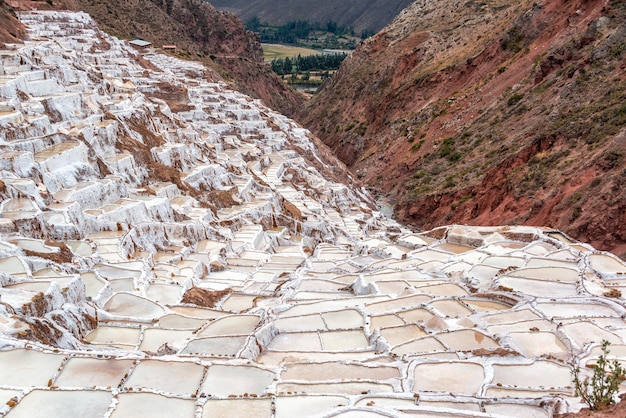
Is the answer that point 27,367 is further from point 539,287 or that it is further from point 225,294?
point 539,287

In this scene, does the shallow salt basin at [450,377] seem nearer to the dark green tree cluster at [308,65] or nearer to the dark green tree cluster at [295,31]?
the dark green tree cluster at [308,65]

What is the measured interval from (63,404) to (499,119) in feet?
119

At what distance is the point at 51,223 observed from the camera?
17484mm

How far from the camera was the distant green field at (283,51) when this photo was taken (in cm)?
15125

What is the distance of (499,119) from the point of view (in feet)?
129

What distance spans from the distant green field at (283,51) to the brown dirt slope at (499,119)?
284 feet

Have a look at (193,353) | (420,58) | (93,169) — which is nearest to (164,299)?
(193,353)

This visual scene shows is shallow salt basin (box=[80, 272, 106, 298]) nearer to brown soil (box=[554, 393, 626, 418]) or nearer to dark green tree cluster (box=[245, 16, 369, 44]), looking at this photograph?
brown soil (box=[554, 393, 626, 418])

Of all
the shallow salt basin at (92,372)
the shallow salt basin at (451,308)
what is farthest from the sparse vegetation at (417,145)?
the shallow salt basin at (92,372)

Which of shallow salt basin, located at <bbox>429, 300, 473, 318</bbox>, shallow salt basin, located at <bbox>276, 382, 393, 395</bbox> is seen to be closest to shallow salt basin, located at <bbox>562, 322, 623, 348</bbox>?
shallow salt basin, located at <bbox>429, 300, 473, 318</bbox>

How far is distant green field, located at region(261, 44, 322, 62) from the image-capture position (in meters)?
151

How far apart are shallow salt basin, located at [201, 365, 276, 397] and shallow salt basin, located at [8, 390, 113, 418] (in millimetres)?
1665

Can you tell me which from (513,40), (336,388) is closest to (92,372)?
(336,388)

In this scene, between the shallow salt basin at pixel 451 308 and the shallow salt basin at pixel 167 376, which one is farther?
the shallow salt basin at pixel 451 308
